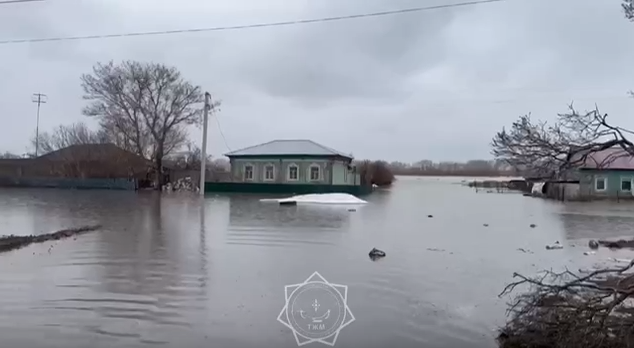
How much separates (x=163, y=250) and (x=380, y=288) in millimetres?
5148

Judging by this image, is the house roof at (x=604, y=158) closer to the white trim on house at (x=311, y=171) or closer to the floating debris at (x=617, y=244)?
the floating debris at (x=617, y=244)

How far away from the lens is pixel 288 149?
4525 centimetres

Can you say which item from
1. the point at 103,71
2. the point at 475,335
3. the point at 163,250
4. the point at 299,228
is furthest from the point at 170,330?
the point at 103,71

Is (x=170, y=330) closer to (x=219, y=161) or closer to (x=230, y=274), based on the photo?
(x=230, y=274)

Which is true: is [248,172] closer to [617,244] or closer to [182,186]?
[182,186]

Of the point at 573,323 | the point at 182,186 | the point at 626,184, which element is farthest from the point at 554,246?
the point at 182,186

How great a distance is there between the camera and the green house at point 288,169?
41.4 meters

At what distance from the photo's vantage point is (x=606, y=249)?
12492mm

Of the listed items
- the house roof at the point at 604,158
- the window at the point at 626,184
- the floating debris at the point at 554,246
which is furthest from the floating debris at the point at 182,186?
the house roof at the point at 604,158

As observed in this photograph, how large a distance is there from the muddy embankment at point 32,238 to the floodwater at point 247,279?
402 mm

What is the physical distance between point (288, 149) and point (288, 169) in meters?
2.09

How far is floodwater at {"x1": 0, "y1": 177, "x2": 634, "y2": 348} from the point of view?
5.58m

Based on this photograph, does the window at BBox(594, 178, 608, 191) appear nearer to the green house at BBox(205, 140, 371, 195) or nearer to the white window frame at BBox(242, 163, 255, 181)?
the green house at BBox(205, 140, 371, 195)

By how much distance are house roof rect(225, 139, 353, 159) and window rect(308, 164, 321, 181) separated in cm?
105
